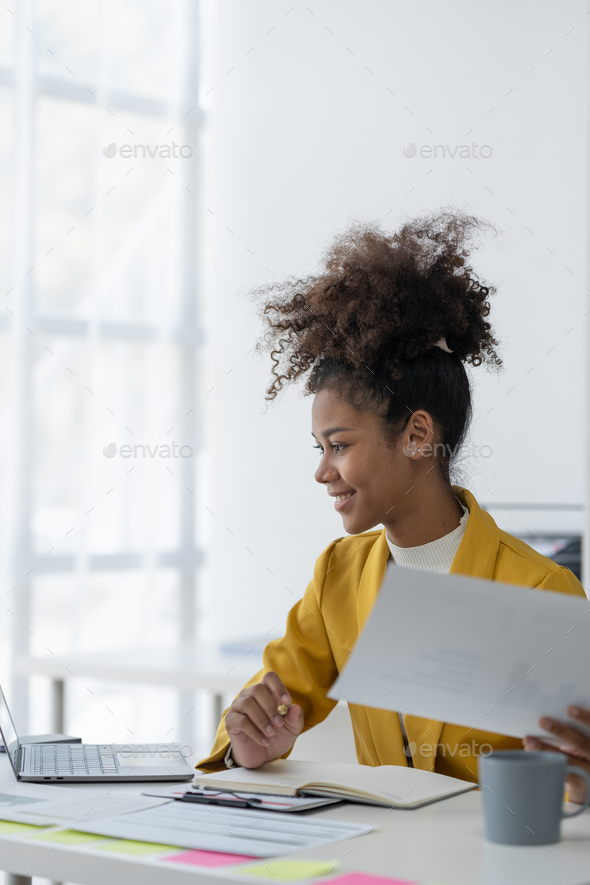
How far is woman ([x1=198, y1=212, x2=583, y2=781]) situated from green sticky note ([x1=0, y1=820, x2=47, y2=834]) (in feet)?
1.69

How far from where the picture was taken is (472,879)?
2.78ft

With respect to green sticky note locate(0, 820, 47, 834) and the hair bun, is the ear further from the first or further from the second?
green sticky note locate(0, 820, 47, 834)

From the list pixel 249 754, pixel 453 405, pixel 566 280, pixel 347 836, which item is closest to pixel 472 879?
pixel 347 836

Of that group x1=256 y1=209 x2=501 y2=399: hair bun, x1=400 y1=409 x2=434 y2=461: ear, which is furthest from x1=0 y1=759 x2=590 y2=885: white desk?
x1=256 y1=209 x2=501 y2=399: hair bun

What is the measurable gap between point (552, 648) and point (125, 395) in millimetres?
2710

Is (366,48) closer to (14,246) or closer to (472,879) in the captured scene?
(14,246)

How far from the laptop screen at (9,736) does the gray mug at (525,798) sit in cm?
64

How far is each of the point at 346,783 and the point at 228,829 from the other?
0.20m

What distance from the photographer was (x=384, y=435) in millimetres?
1550

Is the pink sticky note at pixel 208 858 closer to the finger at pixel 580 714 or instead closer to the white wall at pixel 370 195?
the finger at pixel 580 714

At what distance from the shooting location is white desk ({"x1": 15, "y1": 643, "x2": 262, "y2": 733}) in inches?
92.1

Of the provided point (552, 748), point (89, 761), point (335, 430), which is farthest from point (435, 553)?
point (89, 761)

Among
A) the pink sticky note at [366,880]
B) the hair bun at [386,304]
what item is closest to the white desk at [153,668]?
the hair bun at [386,304]

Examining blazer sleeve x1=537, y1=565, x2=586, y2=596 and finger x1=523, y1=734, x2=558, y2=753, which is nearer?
finger x1=523, y1=734, x2=558, y2=753
